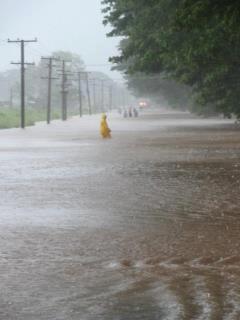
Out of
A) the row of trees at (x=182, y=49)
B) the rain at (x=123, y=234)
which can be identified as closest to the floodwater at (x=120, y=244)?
the rain at (x=123, y=234)

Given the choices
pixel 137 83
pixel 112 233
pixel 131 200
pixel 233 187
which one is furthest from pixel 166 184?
pixel 137 83

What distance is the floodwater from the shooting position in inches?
229

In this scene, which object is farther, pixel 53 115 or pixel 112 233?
pixel 53 115

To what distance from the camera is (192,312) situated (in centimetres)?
556

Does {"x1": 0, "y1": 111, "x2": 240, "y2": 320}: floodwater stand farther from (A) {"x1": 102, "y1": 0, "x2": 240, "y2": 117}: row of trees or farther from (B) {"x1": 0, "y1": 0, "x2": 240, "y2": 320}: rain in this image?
(A) {"x1": 102, "y1": 0, "x2": 240, "y2": 117}: row of trees

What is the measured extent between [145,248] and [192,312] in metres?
2.65

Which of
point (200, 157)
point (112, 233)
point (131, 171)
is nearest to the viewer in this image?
point (112, 233)

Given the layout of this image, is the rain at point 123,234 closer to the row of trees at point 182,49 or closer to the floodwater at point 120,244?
the floodwater at point 120,244

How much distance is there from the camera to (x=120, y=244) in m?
8.45

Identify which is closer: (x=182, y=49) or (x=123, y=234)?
(x=123, y=234)

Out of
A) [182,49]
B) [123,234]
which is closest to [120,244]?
[123,234]

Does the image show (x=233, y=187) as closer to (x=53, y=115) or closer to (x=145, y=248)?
(x=145, y=248)

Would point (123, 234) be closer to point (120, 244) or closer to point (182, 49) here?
point (120, 244)

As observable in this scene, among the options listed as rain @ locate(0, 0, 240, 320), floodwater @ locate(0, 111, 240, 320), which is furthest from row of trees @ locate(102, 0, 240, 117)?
floodwater @ locate(0, 111, 240, 320)
